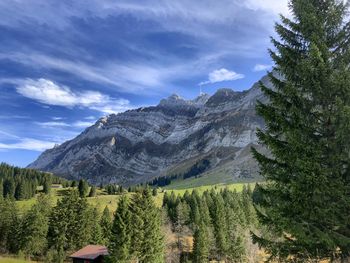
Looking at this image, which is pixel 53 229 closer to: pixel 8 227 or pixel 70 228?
pixel 70 228

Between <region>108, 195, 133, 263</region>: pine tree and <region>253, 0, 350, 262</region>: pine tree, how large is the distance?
4744 centimetres

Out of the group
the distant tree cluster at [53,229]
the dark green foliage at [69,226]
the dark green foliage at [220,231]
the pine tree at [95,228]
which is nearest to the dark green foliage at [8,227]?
the distant tree cluster at [53,229]

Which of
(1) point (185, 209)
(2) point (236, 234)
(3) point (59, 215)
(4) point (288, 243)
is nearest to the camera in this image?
(4) point (288, 243)

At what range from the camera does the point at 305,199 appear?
14.7 m

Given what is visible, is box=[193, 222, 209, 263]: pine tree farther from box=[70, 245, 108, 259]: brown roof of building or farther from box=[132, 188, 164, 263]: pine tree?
box=[70, 245, 108, 259]: brown roof of building

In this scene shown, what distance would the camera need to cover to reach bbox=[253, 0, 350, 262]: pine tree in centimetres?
1444

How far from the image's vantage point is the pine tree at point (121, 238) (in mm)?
59969

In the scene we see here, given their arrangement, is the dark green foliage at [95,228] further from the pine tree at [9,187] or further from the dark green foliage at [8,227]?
the pine tree at [9,187]

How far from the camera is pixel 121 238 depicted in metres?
60.6

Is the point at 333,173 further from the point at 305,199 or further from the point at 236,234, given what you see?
the point at 236,234

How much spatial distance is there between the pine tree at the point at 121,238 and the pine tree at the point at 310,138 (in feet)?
156

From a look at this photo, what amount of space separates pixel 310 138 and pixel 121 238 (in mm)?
51066

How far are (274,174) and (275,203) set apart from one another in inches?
57.4

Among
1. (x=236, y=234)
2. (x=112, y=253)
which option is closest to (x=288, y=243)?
(x=112, y=253)
